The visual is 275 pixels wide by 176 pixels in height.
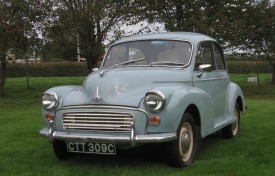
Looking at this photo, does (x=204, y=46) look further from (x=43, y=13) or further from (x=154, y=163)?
(x=43, y=13)

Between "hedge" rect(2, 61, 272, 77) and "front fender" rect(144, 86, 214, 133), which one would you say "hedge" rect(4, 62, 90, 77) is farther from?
"front fender" rect(144, 86, 214, 133)

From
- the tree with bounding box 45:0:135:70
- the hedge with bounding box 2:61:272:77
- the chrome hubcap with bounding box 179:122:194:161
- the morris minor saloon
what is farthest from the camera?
the hedge with bounding box 2:61:272:77

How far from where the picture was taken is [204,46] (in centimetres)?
708

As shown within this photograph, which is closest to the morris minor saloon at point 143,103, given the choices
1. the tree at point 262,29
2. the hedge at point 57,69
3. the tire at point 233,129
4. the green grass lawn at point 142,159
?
the green grass lawn at point 142,159

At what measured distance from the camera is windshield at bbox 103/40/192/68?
6.46 meters

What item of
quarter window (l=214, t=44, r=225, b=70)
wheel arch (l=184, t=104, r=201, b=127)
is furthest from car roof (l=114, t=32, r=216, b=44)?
wheel arch (l=184, t=104, r=201, b=127)

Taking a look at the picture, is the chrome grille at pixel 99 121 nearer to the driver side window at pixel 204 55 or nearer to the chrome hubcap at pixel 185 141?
the chrome hubcap at pixel 185 141

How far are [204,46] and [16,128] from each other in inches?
168

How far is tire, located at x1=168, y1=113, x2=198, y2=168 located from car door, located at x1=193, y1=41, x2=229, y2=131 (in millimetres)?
574

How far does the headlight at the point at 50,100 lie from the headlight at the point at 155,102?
1.26 m

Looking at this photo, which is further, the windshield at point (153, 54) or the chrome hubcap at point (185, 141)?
the windshield at point (153, 54)

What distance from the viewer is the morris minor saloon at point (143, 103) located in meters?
5.23

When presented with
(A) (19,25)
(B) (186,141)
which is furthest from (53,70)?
(B) (186,141)

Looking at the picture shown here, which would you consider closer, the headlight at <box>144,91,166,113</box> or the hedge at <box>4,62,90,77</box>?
the headlight at <box>144,91,166,113</box>
